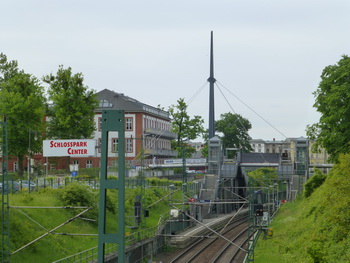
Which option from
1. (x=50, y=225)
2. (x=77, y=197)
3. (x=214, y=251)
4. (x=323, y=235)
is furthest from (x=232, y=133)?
(x=323, y=235)

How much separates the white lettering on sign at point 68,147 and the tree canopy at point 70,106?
68.3 feet

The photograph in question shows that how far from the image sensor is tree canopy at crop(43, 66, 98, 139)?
261 feet

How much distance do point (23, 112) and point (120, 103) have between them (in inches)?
1537

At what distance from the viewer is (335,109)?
198ft

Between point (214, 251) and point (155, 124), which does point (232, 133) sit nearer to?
point (155, 124)

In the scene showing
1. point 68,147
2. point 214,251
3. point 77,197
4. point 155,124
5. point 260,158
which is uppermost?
point 155,124

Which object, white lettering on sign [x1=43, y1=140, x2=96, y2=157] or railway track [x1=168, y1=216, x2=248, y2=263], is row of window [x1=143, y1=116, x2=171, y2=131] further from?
white lettering on sign [x1=43, y1=140, x2=96, y2=157]

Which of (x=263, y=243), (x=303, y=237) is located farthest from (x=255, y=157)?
(x=303, y=237)

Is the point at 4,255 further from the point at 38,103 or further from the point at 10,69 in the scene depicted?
the point at 10,69

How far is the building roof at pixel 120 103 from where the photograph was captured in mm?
112750

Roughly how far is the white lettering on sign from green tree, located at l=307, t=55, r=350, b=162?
67.1 ft

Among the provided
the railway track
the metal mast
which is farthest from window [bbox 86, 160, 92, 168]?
the railway track

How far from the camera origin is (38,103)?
3083 inches

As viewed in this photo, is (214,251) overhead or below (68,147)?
below
